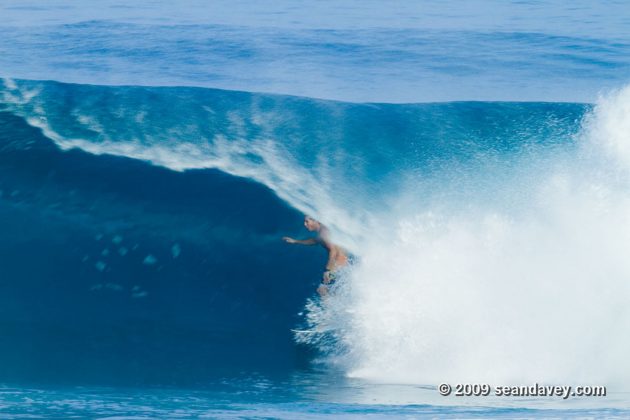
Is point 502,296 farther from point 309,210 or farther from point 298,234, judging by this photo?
point 309,210

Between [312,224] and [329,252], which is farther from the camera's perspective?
[312,224]

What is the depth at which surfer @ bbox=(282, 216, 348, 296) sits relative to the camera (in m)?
8.10

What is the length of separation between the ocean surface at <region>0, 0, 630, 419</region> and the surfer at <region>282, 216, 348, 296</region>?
0.13 m

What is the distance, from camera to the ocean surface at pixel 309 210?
686 cm

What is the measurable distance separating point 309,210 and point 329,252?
3.14 feet

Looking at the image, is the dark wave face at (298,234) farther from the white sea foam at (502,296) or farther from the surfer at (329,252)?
the surfer at (329,252)

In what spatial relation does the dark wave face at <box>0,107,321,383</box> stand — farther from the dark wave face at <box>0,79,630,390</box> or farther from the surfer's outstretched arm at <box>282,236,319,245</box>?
the surfer's outstretched arm at <box>282,236,319,245</box>

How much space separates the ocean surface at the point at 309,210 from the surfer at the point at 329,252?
0.13 m

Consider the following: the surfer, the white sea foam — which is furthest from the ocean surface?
the surfer

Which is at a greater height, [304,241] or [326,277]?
[304,241]

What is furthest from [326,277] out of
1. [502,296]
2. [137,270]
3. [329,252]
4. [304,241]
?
[137,270]

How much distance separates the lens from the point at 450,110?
36.4ft

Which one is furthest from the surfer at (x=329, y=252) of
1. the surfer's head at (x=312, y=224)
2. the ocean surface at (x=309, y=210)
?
the ocean surface at (x=309, y=210)

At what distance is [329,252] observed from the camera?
8.24m
